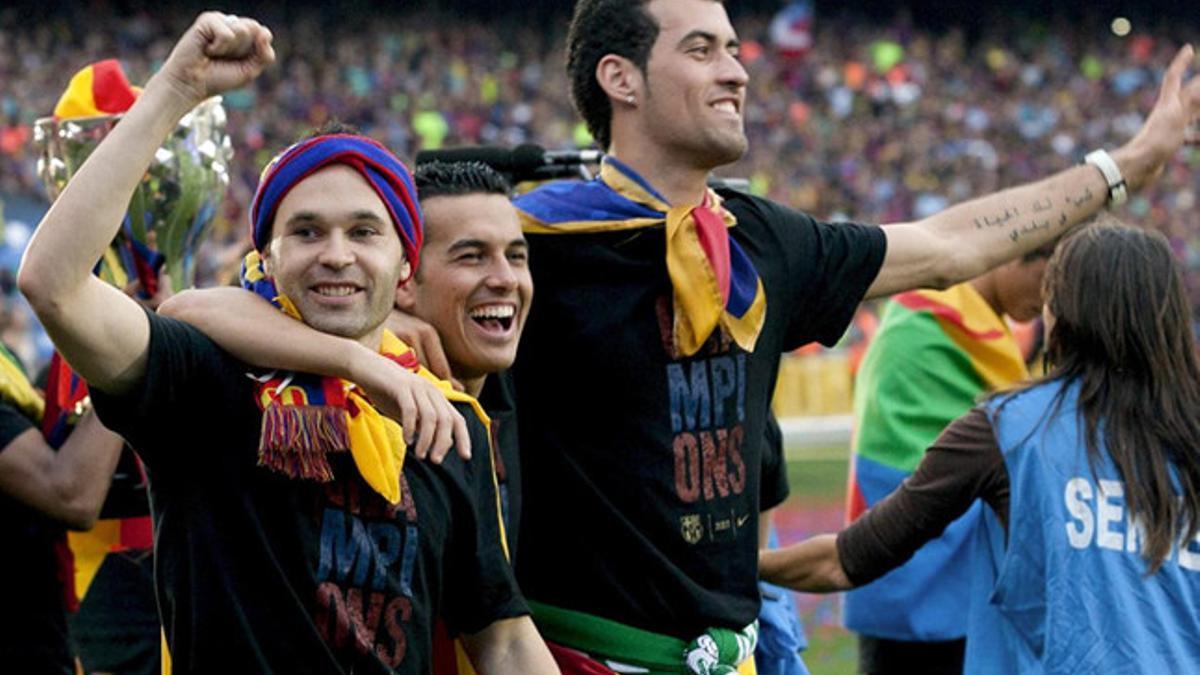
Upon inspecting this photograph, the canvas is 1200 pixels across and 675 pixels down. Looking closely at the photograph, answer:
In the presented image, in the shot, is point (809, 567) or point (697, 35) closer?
point (697, 35)

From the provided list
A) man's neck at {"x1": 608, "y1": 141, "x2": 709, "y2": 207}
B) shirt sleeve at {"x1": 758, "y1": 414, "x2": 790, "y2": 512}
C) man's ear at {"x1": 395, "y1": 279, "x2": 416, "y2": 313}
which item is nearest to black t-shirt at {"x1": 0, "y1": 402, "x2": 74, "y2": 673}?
man's ear at {"x1": 395, "y1": 279, "x2": 416, "y2": 313}

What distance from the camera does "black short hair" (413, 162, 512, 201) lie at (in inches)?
139

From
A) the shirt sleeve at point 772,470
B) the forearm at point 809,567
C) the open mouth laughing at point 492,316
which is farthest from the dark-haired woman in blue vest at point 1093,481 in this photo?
the open mouth laughing at point 492,316

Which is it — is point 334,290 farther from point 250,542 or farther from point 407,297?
point 407,297

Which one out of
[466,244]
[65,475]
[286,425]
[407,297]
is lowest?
[65,475]

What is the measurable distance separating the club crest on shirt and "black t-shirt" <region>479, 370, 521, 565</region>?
341 millimetres

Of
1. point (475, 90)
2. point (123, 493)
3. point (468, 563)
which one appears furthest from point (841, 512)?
point (475, 90)

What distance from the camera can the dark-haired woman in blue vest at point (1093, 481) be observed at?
3713mm

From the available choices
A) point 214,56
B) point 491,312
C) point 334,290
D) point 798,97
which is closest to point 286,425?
point 334,290

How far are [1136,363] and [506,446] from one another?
1354mm

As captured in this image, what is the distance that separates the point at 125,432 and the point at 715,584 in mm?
1444

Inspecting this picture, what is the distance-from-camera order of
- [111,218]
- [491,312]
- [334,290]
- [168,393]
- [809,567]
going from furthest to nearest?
[809,567], [491,312], [334,290], [168,393], [111,218]

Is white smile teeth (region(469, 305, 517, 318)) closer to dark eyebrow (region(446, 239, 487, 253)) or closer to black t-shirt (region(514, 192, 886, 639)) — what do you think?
dark eyebrow (region(446, 239, 487, 253))

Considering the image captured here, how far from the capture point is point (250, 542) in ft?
9.21
